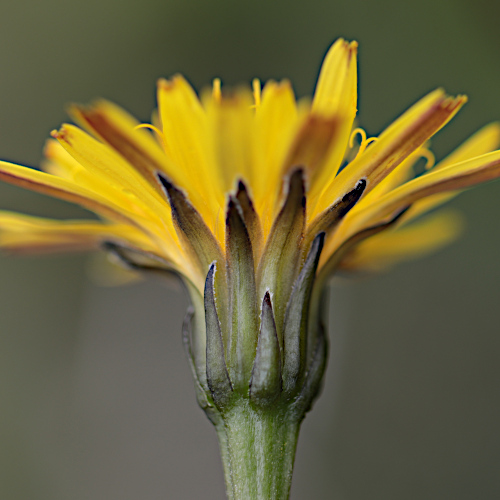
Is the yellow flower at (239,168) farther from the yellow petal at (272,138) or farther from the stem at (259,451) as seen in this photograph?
the stem at (259,451)

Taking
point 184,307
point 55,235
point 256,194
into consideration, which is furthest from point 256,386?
point 184,307

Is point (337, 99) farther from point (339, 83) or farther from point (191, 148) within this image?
point (191, 148)

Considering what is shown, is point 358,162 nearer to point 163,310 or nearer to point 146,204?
point 146,204

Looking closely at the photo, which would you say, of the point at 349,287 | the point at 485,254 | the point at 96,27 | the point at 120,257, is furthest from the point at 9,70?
the point at 485,254

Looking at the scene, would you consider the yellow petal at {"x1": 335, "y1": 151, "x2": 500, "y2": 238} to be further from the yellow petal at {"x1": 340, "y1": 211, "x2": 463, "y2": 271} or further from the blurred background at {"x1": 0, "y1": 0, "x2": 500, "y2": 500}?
the blurred background at {"x1": 0, "y1": 0, "x2": 500, "y2": 500}

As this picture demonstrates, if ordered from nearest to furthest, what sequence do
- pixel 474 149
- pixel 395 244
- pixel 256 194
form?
pixel 256 194 → pixel 474 149 → pixel 395 244
